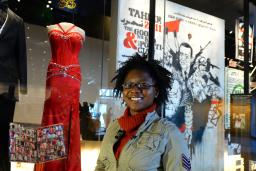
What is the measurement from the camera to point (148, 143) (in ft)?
5.36

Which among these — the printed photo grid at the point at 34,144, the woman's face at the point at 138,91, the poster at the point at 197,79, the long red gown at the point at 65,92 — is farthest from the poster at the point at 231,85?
the woman's face at the point at 138,91

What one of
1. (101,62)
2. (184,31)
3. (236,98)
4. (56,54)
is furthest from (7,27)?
(236,98)

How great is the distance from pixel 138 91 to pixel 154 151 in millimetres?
306

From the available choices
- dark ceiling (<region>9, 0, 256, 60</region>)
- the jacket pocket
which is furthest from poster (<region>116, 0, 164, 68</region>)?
the jacket pocket

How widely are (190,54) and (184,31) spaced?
0.90ft

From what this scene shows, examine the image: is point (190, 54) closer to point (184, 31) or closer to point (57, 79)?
point (184, 31)

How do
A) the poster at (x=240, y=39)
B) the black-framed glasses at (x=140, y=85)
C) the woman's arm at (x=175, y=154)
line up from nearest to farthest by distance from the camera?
the woman's arm at (x=175, y=154), the black-framed glasses at (x=140, y=85), the poster at (x=240, y=39)

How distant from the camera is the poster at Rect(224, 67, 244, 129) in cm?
471

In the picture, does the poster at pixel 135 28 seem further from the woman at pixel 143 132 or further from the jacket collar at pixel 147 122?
the jacket collar at pixel 147 122

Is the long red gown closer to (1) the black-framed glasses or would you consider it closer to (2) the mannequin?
(2) the mannequin

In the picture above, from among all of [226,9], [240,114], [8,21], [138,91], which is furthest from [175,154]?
[226,9]

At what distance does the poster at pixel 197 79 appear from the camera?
13.9 feet

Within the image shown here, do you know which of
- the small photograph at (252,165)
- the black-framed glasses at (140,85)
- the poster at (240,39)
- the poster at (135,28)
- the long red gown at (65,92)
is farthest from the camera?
the poster at (240,39)

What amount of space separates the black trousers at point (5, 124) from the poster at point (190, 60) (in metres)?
1.25
